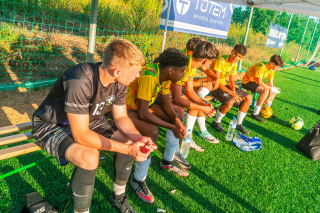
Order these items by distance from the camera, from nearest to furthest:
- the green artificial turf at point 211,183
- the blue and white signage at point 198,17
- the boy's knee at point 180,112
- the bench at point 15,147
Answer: the bench at point 15,147, the green artificial turf at point 211,183, the boy's knee at point 180,112, the blue and white signage at point 198,17

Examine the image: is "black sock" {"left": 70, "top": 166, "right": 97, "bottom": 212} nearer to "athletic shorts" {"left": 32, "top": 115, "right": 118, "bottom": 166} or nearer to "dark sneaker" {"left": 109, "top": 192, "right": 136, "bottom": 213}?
"athletic shorts" {"left": 32, "top": 115, "right": 118, "bottom": 166}

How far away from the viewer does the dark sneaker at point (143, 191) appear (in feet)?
7.07

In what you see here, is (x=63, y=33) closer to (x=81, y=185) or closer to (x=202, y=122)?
(x=202, y=122)

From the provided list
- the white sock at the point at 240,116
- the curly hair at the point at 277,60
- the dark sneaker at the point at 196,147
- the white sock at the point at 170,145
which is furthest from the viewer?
the curly hair at the point at 277,60

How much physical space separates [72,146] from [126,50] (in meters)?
0.81

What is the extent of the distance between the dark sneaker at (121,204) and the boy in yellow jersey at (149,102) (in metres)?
0.21

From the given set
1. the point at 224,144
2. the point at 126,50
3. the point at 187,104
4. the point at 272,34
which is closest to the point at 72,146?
the point at 126,50

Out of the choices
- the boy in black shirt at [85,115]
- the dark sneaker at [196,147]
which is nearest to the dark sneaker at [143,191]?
the boy in black shirt at [85,115]

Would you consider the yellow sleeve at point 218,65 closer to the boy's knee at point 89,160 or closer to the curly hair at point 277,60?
the curly hair at point 277,60

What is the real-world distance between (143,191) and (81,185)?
2.74ft

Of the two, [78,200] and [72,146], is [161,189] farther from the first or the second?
[72,146]

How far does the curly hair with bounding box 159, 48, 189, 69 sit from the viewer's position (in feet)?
7.38

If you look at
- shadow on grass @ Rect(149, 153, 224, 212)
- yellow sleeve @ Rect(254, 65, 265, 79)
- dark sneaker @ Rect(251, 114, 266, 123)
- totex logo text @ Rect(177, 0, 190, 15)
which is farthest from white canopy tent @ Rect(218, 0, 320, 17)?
shadow on grass @ Rect(149, 153, 224, 212)

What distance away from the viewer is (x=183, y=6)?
4719 mm
